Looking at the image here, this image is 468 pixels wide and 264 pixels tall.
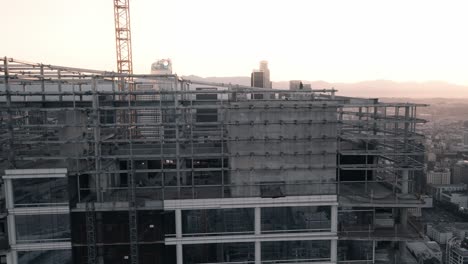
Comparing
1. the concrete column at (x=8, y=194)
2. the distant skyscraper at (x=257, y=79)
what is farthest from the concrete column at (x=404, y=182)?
the distant skyscraper at (x=257, y=79)

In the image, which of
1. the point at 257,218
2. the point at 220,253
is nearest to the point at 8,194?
the point at 220,253

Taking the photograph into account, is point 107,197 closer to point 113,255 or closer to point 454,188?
point 113,255

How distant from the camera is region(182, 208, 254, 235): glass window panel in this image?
19.3 metres

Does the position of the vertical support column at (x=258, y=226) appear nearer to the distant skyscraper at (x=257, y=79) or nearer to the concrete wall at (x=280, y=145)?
the concrete wall at (x=280, y=145)

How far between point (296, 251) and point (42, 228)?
1374cm

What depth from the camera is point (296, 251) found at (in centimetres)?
1984

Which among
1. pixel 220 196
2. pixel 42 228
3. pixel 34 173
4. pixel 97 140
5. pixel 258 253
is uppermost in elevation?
pixel 97 140

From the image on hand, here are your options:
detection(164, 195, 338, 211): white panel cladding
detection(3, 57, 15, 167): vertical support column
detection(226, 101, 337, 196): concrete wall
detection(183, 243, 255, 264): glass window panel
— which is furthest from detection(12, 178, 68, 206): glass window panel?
detection(226, 101, 337, 196): concrete wall

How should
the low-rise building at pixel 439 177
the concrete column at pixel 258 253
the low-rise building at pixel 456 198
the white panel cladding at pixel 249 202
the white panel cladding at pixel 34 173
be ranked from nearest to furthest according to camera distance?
1. the white panel cladding at pixel 34 173
2. the white panel cladding at pixel 249 202
3. the concrete column at pixel 258 253
4. the low-rise building at pixel 456 198
5. the low-rise building at pixel 439 177

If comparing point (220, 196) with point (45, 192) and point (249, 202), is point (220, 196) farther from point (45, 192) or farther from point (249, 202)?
point (45, 192)

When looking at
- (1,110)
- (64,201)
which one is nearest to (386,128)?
(64,201)

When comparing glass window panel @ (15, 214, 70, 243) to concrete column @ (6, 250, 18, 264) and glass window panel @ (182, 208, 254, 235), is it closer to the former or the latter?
concrete column @ (6, 250, 18, 264)

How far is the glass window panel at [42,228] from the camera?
18.8 meters

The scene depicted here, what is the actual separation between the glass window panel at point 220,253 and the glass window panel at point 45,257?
6298 millimetres
